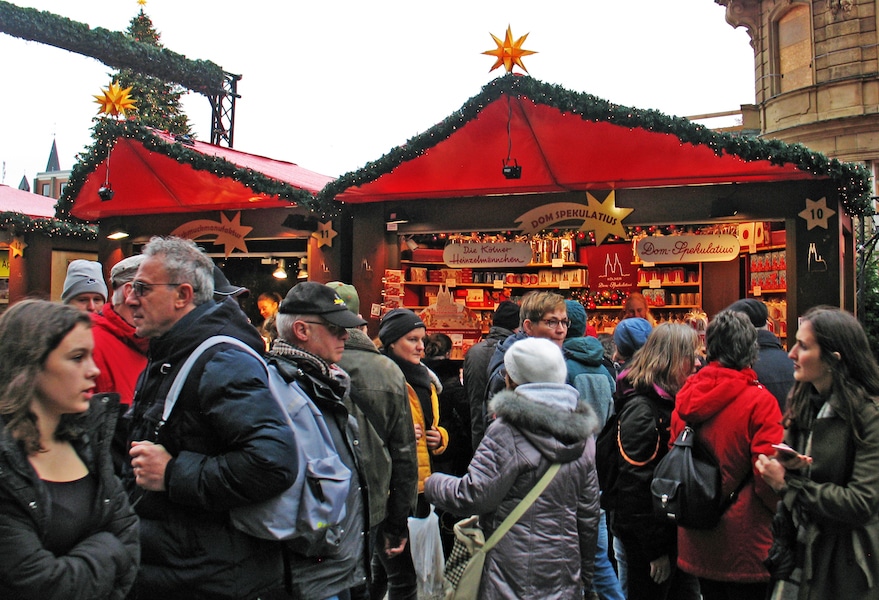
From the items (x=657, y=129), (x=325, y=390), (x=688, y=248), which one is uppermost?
(x=657, y=129)

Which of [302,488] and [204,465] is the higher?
[204,465]

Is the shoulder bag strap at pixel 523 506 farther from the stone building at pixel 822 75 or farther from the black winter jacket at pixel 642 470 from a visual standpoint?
the stone building at pixel 822 75

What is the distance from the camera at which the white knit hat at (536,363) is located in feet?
10.2

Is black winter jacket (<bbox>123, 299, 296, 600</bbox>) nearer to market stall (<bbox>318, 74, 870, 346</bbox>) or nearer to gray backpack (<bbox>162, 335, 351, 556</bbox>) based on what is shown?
gray backpack (<bbox>162, 335, 351, 556</bbox>)

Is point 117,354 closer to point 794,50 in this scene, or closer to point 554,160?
point 554,160

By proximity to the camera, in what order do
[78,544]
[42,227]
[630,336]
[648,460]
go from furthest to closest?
[42,227] < [630,336] < [648,460] < [78,544]

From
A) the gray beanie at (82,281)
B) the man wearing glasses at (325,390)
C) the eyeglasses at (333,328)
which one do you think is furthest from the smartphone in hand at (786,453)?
the gray beanie at (82,281)

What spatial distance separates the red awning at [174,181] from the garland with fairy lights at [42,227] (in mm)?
2297

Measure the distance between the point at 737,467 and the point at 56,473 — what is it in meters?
2.69

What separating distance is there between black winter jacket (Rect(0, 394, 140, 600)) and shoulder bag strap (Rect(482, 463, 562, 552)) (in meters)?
1.40

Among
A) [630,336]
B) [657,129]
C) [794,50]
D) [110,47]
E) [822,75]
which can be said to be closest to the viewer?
[630,336]

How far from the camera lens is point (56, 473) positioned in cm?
199

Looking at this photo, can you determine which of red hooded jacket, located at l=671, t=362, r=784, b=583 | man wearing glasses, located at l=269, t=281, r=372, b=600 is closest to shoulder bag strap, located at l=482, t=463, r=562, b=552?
man wearing glasses, located at l=269, t=281, r=372, b=600

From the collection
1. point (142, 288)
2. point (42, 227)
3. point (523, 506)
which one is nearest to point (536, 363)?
point (523, 506)
